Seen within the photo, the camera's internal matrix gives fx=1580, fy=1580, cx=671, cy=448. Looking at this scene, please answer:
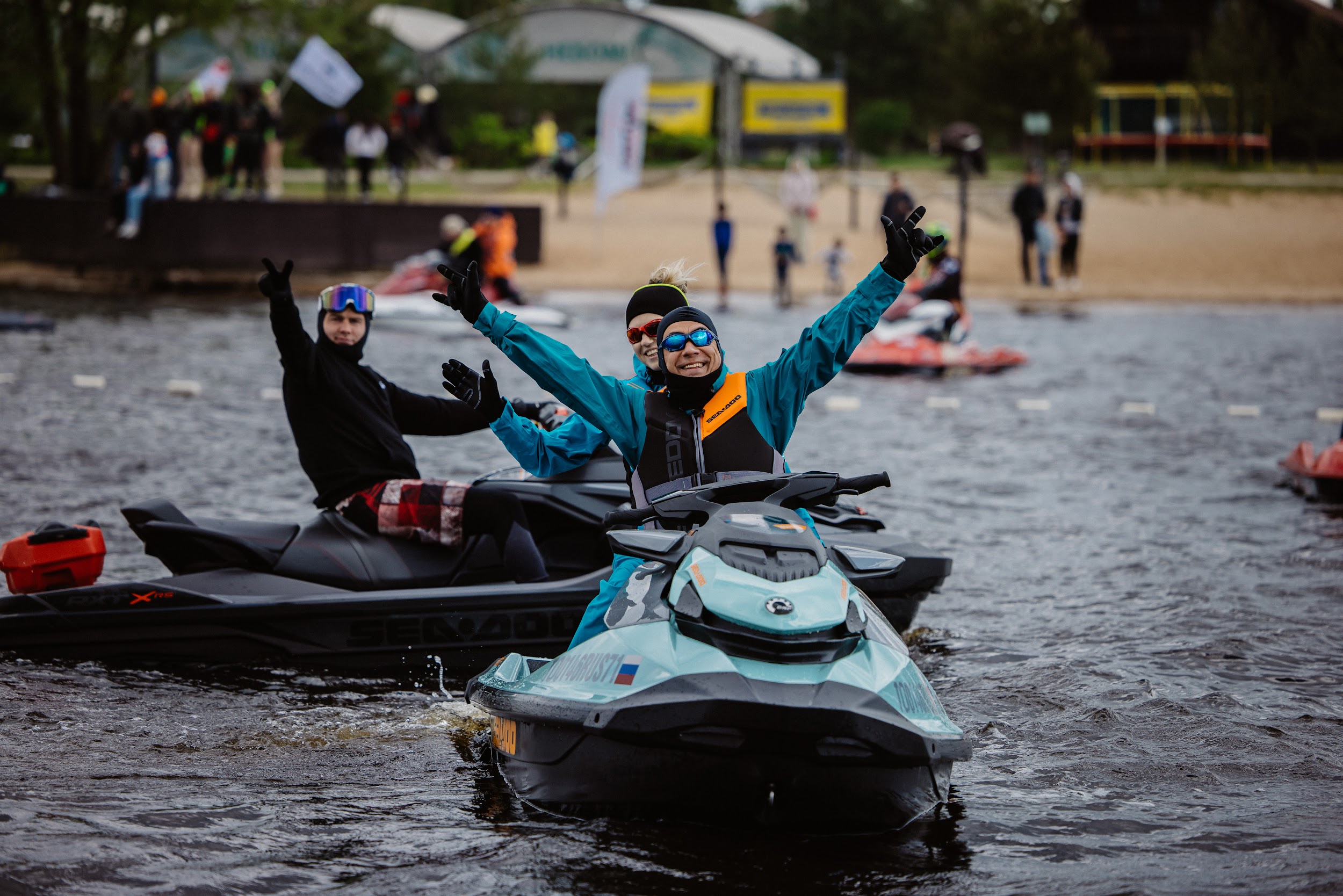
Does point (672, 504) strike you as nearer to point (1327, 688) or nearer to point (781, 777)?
point (781, 777)

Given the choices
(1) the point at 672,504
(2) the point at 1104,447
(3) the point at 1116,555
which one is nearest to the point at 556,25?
(2) the point at 1104,447

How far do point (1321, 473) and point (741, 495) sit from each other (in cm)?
753

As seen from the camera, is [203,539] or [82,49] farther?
[82,49]

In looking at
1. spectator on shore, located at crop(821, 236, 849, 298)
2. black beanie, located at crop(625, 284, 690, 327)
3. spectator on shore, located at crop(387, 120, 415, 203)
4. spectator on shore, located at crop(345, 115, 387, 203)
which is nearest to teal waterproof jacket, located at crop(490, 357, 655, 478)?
black beanie, located at crop(625, 284, 690, 327)

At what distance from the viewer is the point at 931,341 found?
732 inches

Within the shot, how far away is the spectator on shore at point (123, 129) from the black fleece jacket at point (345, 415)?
21437 mm

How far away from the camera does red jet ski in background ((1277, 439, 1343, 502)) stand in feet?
36.5

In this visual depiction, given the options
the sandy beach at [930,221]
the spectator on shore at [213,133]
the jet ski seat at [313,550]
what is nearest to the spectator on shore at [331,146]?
the spectator on shore at [213,133]

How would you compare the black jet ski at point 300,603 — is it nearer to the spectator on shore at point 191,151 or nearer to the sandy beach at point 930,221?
the sandy beach at point 930,221

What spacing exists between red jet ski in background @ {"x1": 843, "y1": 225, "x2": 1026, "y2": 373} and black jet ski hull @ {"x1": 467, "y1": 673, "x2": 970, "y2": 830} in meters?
13.6

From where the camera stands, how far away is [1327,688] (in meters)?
7.01

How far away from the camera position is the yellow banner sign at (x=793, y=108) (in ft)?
115

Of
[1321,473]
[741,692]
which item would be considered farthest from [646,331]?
[1321,473]

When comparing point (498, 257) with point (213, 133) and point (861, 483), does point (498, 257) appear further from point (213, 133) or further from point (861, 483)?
point (861, 483)
